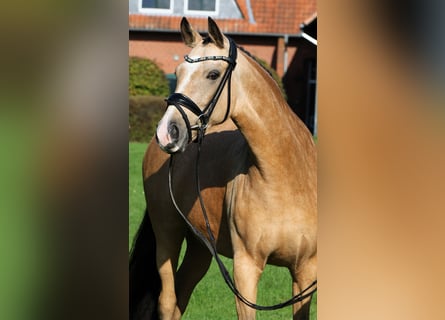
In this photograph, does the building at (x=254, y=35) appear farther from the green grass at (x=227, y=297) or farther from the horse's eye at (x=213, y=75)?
the horse's eye at (x=213, y=75)

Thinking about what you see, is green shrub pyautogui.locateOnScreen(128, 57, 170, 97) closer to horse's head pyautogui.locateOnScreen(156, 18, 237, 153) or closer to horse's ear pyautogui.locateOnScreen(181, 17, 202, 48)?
horse's ear pyautogui.locateOnScreen(181, 17, 202, 48)

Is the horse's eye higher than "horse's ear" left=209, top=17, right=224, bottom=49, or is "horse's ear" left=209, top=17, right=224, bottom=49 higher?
"horse's ear" left=209, top=17, right=224, bottom=49

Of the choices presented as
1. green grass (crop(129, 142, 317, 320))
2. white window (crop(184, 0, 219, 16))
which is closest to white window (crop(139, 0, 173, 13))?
white window (crop(184, 0, 219, 16))

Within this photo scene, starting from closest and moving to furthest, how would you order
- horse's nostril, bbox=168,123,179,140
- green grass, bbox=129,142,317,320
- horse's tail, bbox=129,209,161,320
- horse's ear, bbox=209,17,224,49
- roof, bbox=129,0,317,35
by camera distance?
horse's nostril, bbox=168,123,179,140
horse's ear, bbox=209,17,224,49
horse's tail, bbox=129,209,161,320
green grass, bbox=129,142,317,320
roof, bbox=129,0,317,35

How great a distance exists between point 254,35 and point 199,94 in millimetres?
17840

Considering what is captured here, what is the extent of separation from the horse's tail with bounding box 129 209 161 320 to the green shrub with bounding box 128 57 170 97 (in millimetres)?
13713

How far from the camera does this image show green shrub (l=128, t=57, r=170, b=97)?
1809cm

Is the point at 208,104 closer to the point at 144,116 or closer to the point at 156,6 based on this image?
the point at 144,116

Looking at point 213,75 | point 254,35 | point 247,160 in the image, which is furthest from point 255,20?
point 213,75

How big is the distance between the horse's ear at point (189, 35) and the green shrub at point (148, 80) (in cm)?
1475

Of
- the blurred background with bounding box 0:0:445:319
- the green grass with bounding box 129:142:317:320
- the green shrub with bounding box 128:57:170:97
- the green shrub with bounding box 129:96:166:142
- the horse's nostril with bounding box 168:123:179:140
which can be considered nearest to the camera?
the blurred background with bounding box 0:0:445:319
